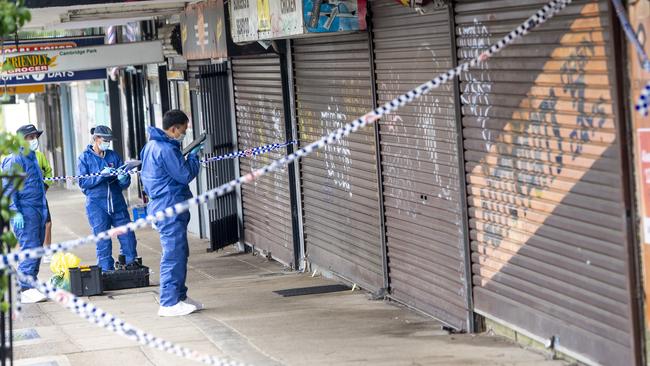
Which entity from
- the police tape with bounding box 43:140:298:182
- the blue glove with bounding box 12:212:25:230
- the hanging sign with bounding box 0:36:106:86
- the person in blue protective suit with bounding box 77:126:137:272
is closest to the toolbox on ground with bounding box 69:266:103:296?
the blue glove with bounding box 12:212:25:230

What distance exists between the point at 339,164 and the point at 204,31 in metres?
4.23

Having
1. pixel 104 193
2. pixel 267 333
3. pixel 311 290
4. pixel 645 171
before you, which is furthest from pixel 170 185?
pixel 645 171

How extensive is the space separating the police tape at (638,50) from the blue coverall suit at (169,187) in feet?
16.5

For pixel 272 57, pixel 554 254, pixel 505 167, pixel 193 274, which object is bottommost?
pixel 193 274

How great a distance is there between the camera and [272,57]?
14.2 m

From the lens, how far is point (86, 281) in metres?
12.8

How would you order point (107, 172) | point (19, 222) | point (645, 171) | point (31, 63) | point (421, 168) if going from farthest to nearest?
point (31, 63) → point (107, 172) → point (19, 222) → point (421, 168) → point (645, 171)

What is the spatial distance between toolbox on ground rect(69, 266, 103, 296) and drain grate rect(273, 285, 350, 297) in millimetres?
1956

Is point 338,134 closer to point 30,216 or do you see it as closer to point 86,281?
point 86,281

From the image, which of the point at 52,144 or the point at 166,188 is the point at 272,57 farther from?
the point at 52,144

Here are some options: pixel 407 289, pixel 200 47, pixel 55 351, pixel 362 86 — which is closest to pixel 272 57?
pixel 200 47

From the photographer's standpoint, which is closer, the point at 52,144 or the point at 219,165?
the point at 219,165

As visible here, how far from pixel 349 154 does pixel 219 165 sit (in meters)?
4.55

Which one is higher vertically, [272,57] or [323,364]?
[272,57]
